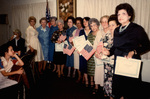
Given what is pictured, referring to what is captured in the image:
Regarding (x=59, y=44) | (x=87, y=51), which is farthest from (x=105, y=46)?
(x=59, y=44)

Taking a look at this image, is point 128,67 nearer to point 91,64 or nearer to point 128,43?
point 128,43

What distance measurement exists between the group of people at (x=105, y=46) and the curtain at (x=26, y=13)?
72.4 inches

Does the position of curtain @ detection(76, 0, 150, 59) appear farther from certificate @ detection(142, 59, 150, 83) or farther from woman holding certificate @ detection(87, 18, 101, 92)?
woman holding certificate @ detection(87, 18, 101, 92)

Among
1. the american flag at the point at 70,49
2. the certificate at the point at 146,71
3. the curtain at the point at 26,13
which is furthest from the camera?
the curtain at the point at 26,13

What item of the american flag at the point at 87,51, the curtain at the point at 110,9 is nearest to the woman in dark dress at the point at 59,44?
A: the american flag at the point at 87,51

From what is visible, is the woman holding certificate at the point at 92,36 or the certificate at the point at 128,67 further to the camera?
the woman holding certificate at the point at 92,36

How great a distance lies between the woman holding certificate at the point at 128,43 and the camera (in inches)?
52.3

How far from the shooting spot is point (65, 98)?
244cm

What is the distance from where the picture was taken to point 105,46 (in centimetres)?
196

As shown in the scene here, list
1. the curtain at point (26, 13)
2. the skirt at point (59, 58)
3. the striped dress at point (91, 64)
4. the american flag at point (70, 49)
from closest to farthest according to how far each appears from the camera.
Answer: the striped dress at point (91, 64)
the american flag at point (70, 49)
the skirt at point (59, 58)
the curtain at point (26, 13)

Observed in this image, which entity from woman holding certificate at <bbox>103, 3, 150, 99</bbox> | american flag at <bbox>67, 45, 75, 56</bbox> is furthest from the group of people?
american flag at <bbox>67, 45, 75, 56</bbox>

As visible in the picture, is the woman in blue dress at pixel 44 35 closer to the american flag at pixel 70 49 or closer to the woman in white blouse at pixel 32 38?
the woman in white blouse at pixel 32 38

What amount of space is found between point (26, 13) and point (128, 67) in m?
5.90

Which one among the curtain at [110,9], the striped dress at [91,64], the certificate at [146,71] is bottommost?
the certificate at [146,71]
